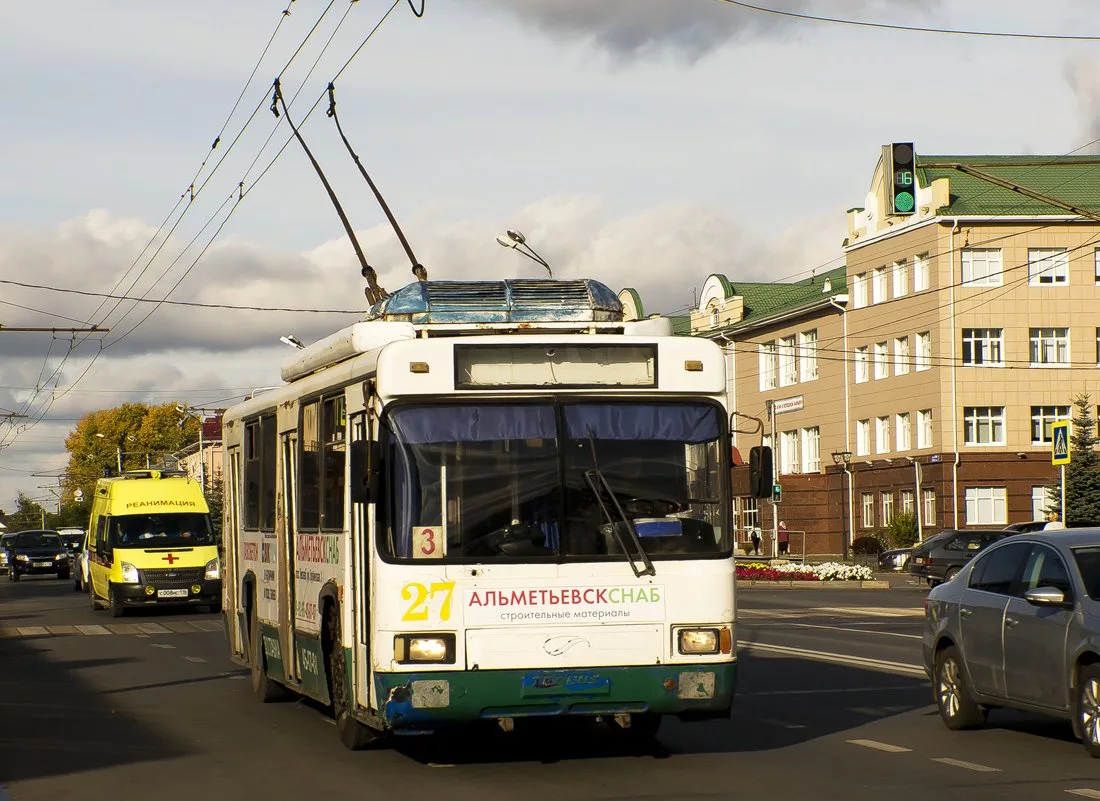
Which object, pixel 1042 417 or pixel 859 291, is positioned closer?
pixel 1042 417

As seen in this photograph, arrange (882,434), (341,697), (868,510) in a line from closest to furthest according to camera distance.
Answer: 1. (341,697)
2. (882,434)
3. (868,510)

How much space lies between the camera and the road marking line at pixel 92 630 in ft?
92.9

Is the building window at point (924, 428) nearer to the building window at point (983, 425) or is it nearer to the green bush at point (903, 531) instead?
the building window at point (983, 425)

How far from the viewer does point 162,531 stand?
111ft

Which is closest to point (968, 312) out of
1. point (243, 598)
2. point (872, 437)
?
point (872, 437)

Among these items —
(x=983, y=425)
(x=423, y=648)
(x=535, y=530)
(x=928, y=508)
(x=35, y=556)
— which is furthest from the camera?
(x=928, y=508)

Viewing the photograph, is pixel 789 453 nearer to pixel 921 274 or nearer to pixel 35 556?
pixel 921 274

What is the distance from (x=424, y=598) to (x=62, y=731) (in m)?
4.82

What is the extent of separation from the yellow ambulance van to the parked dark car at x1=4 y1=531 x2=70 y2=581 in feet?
89.6

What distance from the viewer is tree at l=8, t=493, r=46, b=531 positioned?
18800 cm

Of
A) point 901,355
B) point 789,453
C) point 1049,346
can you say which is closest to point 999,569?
point 1049,346

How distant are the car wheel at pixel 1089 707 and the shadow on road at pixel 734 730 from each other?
80.2 inches

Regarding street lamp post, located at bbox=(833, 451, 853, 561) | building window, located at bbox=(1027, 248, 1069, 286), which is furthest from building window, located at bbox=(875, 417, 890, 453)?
building window, located at bbox=(1027, 248, 1069, 286)

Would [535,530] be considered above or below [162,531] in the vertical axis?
above
